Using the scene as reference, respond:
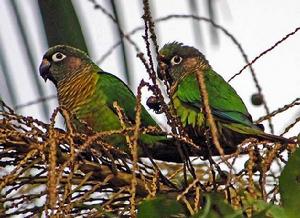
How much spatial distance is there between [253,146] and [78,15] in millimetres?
455

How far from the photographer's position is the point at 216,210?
0.89 meters

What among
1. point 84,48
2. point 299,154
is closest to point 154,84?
point 84,48

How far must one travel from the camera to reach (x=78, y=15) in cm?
141

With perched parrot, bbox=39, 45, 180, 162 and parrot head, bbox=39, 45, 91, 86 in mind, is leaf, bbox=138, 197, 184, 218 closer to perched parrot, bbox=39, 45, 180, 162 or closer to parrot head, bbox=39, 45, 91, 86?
perched parrot, bbox=39, 45, 180, 162

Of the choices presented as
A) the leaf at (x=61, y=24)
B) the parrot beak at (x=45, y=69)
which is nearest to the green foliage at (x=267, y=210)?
the leaf at (x=61, y=24)

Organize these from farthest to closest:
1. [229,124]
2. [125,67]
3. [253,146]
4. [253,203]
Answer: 1. [229,124]
2. [125,67]
3. [253,146]
4. [253,203]

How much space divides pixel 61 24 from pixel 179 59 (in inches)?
57.0

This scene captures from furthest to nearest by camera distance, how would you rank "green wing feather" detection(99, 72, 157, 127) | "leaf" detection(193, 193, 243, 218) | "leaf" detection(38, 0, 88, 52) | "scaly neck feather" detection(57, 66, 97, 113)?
"scaly neck feather" detection(57, 66, 97, 113) < "green wing feather" detection(99, 72, 157, 127) < "leaf" detection(38, 0, 88, 52) < "leaf" detection(193, 193, 243, 218)

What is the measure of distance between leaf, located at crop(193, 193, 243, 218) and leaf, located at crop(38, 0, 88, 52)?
21.8 inches

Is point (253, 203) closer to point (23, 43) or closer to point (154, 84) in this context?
point (154, 84)

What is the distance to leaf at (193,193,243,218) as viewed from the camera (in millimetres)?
855

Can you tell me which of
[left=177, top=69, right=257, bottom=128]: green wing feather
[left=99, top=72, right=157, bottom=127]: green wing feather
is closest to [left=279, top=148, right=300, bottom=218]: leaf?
[left=177, top=69, right=257, bottom=128]: green wing feather

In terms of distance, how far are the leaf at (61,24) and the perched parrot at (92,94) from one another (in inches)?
33.2

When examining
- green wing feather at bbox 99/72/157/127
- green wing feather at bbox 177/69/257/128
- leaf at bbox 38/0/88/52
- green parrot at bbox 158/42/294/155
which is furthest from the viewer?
green wing feather at bbox 99/72/157/127
